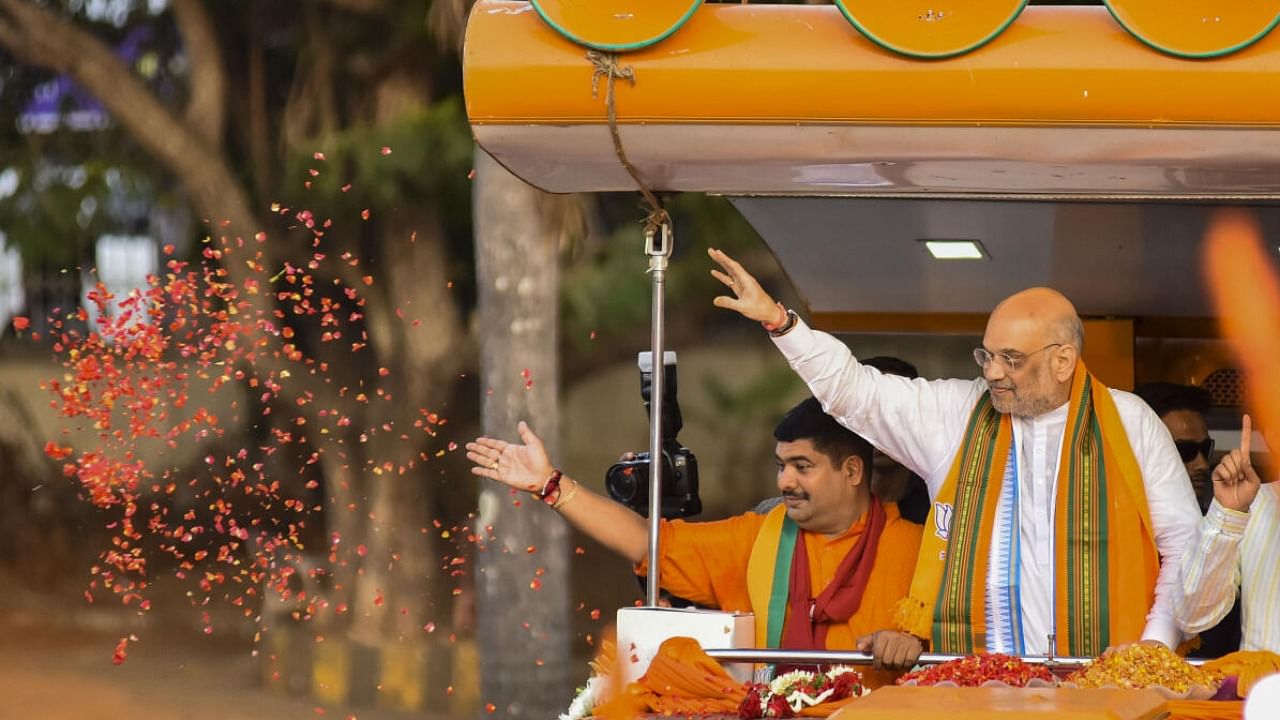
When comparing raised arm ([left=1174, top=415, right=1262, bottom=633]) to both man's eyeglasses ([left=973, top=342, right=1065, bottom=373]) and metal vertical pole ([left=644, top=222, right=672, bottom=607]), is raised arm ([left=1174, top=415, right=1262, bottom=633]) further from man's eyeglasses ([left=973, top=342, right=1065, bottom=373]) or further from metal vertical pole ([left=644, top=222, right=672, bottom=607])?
metal vertical pole ([left=644, top=222, right=672, bottom=607])

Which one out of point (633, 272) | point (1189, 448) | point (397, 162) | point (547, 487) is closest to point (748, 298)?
point (547, 487)

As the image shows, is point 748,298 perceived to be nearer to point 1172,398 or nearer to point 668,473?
point 668,473

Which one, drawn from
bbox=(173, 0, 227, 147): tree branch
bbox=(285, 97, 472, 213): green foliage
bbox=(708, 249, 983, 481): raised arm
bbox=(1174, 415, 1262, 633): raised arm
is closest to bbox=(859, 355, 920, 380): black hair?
bbox=(708, 249, 983, 481): raised arm

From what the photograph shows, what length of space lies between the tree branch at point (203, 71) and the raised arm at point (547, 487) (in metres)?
8.85

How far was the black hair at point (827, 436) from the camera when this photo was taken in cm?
488

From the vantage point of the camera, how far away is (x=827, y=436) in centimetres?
489

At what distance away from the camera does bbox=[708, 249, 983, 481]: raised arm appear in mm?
4531

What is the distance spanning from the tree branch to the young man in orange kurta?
8.88 m

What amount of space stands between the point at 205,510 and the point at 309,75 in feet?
11.6

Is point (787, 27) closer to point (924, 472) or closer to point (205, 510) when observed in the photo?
point (924, 472)

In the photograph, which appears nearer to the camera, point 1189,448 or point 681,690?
point 681,690

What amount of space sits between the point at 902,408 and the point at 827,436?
0.31 meters

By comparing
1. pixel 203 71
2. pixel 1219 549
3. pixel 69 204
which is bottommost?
pixel 1219 549

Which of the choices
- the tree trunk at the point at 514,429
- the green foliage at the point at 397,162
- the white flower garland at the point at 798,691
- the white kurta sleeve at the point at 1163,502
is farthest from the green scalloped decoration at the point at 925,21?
the green foliage at the point at 397,162
